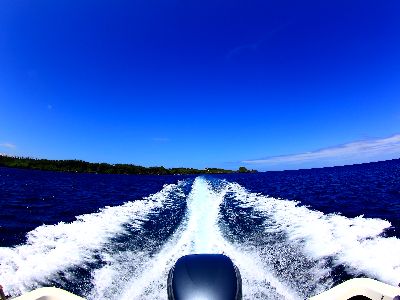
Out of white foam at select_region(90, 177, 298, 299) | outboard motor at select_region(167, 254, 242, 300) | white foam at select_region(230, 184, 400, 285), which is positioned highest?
outboard motor at select_region(167, 254, 242, 300)

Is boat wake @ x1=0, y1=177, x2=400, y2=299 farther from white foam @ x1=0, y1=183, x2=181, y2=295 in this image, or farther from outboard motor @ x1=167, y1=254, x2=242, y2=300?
outboard motor @ x1=167, y1=254, x2=242, y2=300

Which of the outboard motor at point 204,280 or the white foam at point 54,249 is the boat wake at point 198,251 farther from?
the outboard motor at point 204,280

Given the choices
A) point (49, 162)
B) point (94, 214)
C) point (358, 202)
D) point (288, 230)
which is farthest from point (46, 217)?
point (49, 162)

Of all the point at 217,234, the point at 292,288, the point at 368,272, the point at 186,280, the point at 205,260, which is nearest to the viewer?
the point at 186,280

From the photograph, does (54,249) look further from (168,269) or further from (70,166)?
(70,166)

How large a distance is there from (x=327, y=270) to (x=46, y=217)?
34.6 feet

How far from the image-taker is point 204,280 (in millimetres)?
3512

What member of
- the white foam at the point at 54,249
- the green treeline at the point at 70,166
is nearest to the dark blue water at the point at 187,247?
the white foam at the point at 54,249

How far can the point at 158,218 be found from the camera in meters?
11.8

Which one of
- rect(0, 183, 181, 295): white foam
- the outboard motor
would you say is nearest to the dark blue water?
rect(0, 183, 181, 295): white foam

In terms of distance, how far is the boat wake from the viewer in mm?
5367

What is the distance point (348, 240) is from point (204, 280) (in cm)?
573

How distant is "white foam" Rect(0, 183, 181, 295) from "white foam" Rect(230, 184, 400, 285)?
17.9 ft

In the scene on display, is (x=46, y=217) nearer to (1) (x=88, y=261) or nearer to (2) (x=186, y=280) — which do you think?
(1) (x=88, y=261)
